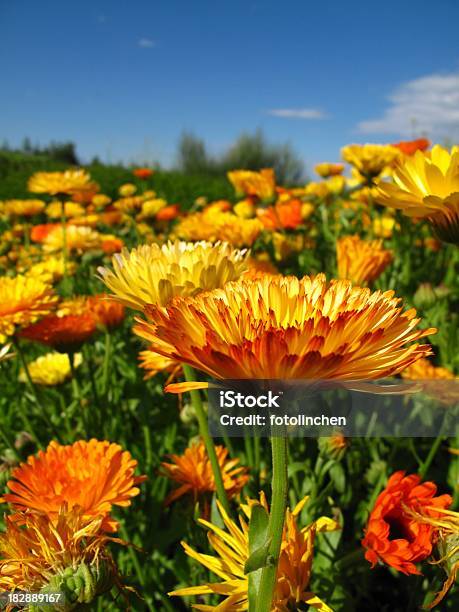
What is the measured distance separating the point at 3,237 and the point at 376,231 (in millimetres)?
2286

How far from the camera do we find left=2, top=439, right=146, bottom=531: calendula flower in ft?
2.64

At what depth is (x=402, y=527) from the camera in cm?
78

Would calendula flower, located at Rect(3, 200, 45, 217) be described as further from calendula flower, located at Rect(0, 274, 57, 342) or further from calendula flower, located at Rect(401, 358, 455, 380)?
calendula flower, located at Rect(401, 358, 455, 380)

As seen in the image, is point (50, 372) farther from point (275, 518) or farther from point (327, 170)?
point (327, 170)

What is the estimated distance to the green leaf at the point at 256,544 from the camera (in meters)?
0.52

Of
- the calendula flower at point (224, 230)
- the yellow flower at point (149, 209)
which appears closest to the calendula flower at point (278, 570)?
the calendula flower at point (224, 230)

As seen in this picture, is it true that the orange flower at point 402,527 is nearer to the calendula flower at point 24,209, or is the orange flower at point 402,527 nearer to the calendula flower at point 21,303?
the calendula flower at point 21,303

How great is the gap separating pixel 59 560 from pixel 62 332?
0.83 metres

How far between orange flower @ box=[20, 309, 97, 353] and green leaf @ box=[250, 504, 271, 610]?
0.97 m

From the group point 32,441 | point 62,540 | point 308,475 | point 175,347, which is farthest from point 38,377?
point 175,347

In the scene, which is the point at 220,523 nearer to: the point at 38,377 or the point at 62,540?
the point at 62,540

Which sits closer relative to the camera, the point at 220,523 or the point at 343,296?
the point at 343,296

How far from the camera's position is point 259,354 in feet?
1.61

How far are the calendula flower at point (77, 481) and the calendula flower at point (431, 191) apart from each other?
625 mm
